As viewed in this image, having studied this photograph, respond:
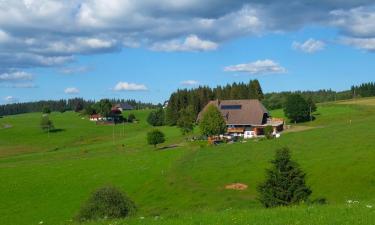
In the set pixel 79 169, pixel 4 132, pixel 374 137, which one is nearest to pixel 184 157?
pixel 79 169

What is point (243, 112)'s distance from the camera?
4904 inches

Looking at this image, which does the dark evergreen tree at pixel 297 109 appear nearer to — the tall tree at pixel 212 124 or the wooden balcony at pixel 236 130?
the wooden balcony at pixel 236 130

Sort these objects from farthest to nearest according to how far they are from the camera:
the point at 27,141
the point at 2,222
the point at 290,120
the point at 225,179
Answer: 1. the point at 27,141
2. the point at 290,120
3. the point at 225,179
4. the point at 2,222

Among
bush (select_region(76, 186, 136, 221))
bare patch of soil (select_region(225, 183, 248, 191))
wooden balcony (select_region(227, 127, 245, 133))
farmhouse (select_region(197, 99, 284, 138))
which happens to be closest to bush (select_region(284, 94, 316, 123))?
farmhouse (select_region(197, 99, 284, 138))

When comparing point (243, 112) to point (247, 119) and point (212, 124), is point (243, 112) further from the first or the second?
point (212, 124)

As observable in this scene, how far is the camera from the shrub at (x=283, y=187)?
30484mm

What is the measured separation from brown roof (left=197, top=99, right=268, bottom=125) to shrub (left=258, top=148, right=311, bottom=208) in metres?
88.9

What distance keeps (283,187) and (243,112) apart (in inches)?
3718

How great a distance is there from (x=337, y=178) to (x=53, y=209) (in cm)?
2884

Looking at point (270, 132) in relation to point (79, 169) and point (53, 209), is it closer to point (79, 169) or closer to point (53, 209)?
point (79, 169)

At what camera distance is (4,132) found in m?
172

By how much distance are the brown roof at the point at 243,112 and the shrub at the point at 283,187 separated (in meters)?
88.9

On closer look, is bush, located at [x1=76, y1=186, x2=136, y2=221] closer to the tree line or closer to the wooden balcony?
the wooden balcony

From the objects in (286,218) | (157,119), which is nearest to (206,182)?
(286,218)
